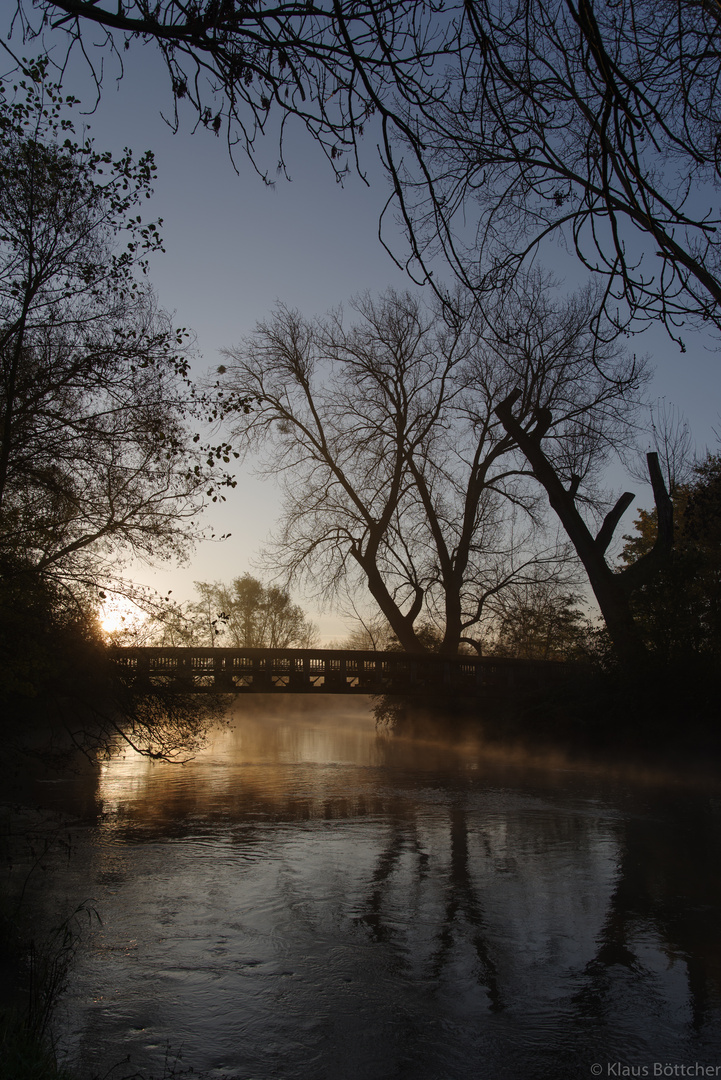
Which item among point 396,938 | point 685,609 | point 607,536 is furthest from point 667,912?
point 607,536

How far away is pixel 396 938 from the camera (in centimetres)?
708

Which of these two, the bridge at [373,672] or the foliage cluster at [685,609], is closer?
the foliage cluster at [685,609]

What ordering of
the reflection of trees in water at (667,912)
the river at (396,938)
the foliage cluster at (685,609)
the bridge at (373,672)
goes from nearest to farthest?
the river at (396,938)
the reflection of trees in water at (667,912)
the foliage cluster at (685,609)
the bridge at (373,672)

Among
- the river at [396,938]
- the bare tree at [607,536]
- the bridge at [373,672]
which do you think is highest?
the bare tree at [607,536]

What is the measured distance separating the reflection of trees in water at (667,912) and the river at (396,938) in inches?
1.2

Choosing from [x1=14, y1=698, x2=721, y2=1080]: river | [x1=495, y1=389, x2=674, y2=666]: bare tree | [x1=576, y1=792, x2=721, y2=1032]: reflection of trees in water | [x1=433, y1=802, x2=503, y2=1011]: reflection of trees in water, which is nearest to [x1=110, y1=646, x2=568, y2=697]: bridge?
[x1=495, y1=389, x2=674, y2=666]: bare tree

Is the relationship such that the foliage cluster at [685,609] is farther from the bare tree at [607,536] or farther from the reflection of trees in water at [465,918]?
the reflection of trees in water at [465,918]

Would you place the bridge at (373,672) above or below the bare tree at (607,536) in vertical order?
below

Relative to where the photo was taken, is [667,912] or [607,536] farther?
[607,536]

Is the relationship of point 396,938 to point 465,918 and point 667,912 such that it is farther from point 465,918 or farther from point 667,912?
point 667,912

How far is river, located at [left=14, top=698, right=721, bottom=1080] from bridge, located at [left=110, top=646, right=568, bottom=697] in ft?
24.0

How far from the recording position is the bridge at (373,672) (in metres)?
22.2

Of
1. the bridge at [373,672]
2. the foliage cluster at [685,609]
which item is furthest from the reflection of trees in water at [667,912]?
the bridge at [373,672]

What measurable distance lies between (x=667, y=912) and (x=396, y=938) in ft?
9.45
